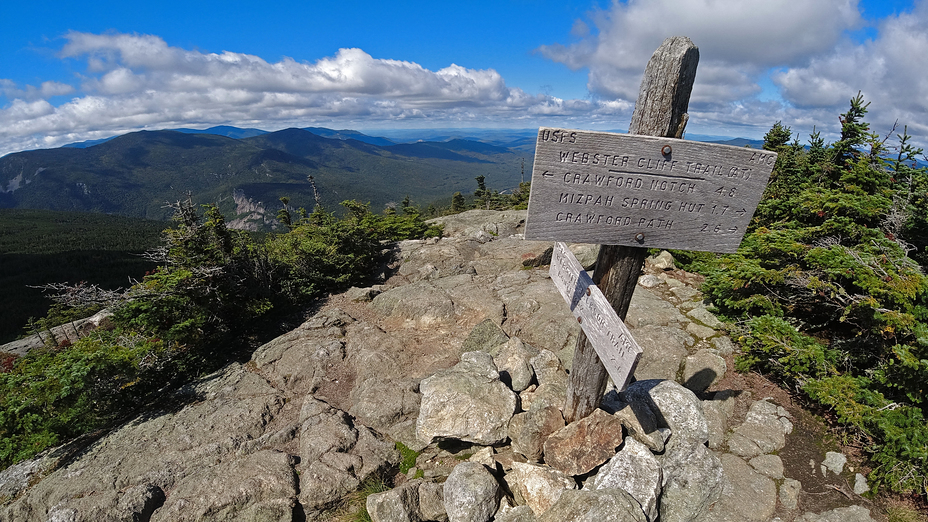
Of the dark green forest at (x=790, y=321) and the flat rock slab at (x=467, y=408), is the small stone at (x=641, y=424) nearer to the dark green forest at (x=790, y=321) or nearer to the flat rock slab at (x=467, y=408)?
the flat rock slab at (x=467, y=408)

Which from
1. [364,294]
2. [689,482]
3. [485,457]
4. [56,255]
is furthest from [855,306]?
[56,255]

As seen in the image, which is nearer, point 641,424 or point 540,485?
point 540,485

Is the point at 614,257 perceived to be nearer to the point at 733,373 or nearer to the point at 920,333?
the point at 920,333

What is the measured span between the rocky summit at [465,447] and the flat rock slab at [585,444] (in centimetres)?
2

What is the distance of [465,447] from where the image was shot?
6.58m

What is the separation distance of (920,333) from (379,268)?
721 inches

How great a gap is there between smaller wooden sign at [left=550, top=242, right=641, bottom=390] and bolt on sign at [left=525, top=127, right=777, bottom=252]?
776 millimetres

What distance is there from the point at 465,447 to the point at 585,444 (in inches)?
86.9

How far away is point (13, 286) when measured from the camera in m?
79.2

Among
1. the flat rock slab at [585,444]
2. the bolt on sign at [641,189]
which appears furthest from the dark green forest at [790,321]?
the bolt on sign at [641,189]

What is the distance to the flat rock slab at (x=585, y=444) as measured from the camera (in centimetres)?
520

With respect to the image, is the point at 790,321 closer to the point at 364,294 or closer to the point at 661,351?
the point at 661,351

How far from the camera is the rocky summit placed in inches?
204

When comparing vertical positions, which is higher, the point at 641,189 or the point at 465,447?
the point at 641,189
